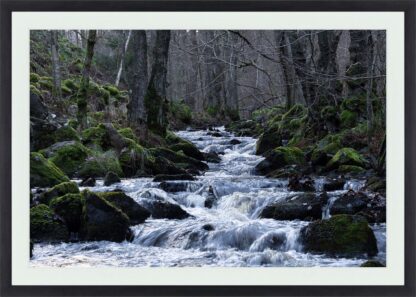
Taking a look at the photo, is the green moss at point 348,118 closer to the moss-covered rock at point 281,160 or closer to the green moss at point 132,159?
the moss-covered rock at point 281,160

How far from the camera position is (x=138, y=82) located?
46.8 feet

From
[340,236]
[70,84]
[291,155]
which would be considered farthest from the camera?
[70,84]

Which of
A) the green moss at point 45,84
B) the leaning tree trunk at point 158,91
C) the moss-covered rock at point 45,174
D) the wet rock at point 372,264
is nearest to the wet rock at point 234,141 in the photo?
the leaning tree trunk at point 158,91

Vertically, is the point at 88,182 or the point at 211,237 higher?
the point at 88,182

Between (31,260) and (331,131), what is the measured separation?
8.52 metres

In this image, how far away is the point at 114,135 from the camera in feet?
39.2

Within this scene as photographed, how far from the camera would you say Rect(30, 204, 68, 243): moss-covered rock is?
6413 millimetres

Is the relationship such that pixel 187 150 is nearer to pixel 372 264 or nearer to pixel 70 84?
pixel 70 84

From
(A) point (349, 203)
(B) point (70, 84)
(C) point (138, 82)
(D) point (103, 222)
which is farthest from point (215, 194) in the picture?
(B) point (70, 84)

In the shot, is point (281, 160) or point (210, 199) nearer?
point (210, 199)

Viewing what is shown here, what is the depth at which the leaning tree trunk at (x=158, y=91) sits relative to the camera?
14.2 meters

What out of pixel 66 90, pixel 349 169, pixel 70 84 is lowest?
pixel 349 169

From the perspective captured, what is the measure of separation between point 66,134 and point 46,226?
4910mm

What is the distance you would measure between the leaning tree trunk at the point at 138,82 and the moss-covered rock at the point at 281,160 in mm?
3999
